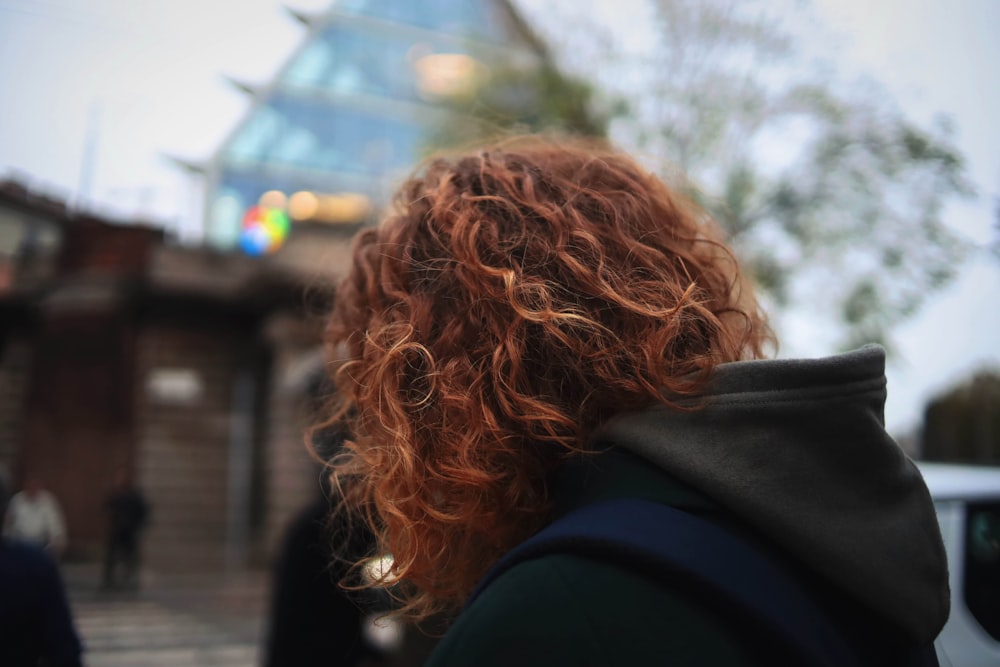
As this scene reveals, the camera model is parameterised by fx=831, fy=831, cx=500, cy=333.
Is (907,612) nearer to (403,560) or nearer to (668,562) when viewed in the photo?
(668,562)

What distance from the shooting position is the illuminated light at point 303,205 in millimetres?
16727

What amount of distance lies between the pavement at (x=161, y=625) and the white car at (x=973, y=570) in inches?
97.1

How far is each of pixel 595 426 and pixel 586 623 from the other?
1.12 ft

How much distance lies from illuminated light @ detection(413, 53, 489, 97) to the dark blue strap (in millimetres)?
12109

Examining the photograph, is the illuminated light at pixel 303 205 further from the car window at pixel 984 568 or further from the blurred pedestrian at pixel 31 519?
the car window at pixel 984 568

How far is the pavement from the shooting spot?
94.7 inches

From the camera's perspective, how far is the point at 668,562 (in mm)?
806

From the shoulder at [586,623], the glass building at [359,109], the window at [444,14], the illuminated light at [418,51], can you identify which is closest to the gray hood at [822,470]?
the shoulder at [586,623]

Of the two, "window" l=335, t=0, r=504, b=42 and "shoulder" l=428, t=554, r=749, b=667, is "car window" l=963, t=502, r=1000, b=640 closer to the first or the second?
"shoulder" l=428, t=554, r=749, b=667

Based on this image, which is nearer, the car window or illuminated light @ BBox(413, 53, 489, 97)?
the car window

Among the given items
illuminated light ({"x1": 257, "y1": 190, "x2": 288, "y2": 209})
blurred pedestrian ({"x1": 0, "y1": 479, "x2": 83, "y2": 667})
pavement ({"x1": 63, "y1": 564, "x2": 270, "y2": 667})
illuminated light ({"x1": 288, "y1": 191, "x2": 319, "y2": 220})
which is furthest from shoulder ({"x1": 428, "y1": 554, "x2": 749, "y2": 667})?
illuminated light ({"x1": 257, "y1": 190, "x2": 288, "y2": 209})

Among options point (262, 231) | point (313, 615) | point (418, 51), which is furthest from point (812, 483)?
point (418, 51)

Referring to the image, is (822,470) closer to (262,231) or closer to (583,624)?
(583,624)

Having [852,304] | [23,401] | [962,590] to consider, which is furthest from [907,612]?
[852,304]
